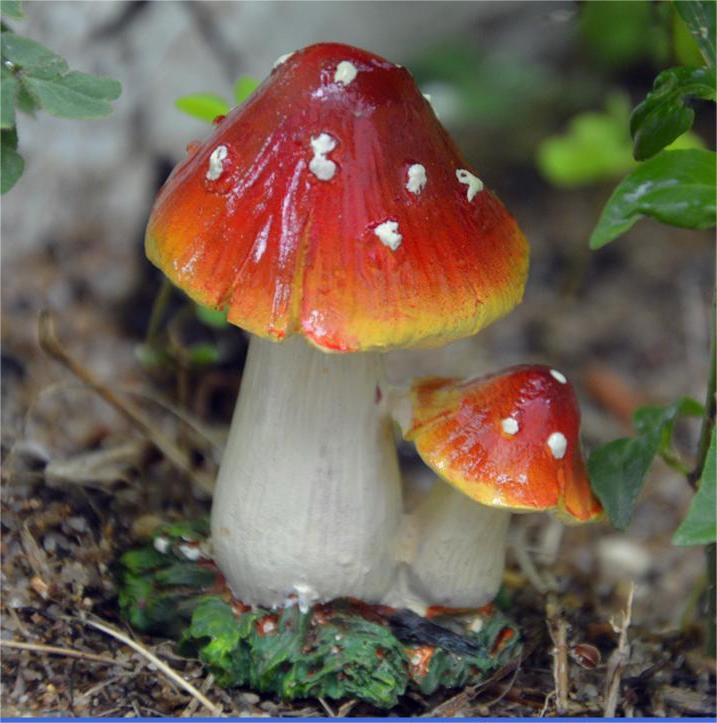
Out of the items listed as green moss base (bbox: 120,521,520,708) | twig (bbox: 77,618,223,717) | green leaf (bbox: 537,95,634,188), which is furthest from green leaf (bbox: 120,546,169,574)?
green leaf (bbox: 537,95,634,188)

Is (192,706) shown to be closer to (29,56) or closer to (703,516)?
(703,516)

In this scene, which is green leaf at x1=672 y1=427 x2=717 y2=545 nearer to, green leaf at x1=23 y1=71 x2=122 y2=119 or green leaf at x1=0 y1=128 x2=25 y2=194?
green leaf at x1=23 y1=71 x2=122 y2=119

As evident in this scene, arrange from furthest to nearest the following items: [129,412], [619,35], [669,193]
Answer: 1. [619,35]
2. [129,412]
3. [669,193]

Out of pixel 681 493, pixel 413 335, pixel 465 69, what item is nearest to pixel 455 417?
pixel 413 335

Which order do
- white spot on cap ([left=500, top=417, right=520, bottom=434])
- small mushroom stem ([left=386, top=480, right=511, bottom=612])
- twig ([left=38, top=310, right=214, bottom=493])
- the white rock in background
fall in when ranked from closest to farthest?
white spot on cap ([left=500, top=417, right=520, bottom=434]), small mushroom stem ([left=386, top=480, right=511, bottom=612]), twig ([left=38, top=310, right=214, bottom=493]), the white rock in background

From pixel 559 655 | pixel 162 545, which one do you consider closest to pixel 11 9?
pixel 162 545

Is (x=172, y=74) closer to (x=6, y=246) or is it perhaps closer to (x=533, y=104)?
(x=6, y=246)

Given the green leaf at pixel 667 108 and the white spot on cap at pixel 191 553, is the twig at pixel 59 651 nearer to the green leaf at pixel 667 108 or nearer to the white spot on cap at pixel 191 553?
the white spot on cap at pixel 191 553
